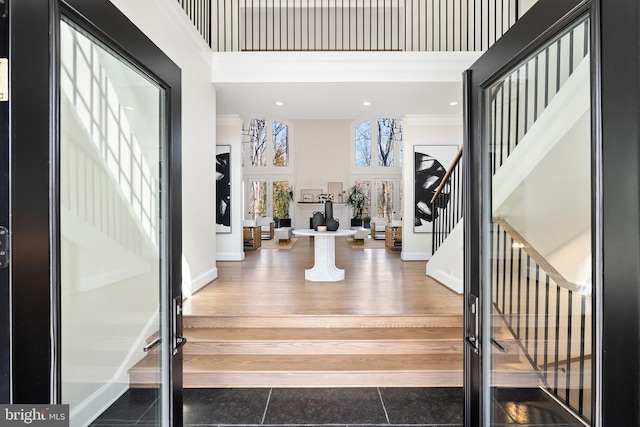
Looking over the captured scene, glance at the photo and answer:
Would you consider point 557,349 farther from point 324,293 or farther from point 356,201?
point 356,201

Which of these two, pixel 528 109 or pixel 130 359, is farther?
pixel 130 359

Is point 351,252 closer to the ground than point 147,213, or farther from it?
closer to the ground

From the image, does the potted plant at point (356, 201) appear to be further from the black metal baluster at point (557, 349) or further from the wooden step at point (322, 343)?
the black metal baluster at point (557, 349)

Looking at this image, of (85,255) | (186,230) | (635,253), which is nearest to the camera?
(635,253)

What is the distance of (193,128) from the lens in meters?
4.09

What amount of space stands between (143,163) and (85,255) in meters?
0.50

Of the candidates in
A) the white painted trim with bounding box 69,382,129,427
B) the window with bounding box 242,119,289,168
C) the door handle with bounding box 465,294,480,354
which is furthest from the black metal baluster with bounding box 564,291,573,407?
the window with bounding box 242,119,289,168

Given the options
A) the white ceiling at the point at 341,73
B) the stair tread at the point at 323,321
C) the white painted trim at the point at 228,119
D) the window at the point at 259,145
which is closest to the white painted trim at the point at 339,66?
the white ceiling at the point at 341,73

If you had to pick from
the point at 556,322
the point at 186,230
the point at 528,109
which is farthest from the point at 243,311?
the point at 528,109

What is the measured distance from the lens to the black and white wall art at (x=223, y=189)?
261 inches

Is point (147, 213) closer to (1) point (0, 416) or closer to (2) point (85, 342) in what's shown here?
(2) point (85, 342)

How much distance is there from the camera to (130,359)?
1673 millimetres

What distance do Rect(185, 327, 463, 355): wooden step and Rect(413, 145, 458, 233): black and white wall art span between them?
12.4 feet

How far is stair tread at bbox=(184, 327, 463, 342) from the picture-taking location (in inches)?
123
